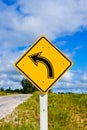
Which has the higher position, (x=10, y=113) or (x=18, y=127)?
(x=10, y=113)

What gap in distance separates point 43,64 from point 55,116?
9182 mm

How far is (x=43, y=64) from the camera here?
755cm

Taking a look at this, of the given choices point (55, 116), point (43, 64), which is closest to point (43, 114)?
point (43, 64)

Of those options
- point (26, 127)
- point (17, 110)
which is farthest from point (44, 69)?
point (17, 110)

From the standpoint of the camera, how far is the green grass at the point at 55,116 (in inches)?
554

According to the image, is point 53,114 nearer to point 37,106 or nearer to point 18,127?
point 37,106

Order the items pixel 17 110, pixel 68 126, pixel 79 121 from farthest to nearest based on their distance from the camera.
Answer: pixel 17 110
pixel 79 121
pixel 68 126

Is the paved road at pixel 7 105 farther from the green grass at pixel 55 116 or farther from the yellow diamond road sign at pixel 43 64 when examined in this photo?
the yellow diamond road sign at pixel 43 64

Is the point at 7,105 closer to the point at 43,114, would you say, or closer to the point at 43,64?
the point at 43,114

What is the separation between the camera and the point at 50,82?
7555mm

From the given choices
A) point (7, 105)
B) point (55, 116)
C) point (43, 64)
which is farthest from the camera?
point (7, 105)

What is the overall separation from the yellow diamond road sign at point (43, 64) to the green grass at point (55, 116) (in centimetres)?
574

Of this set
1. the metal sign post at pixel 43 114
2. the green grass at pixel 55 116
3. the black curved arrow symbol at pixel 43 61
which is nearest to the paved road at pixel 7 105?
the green grass at pixel 55 116

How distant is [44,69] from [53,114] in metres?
9.55
